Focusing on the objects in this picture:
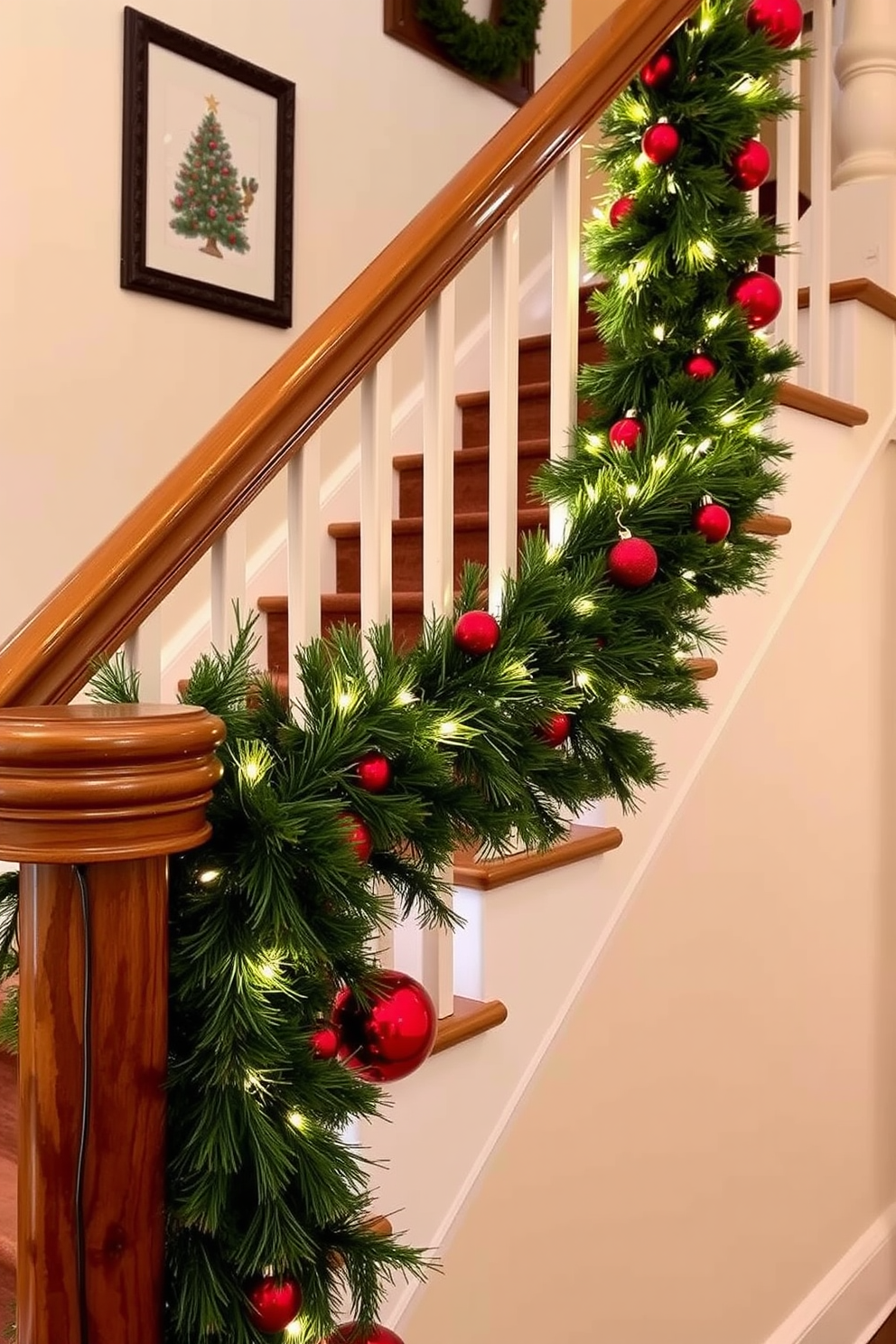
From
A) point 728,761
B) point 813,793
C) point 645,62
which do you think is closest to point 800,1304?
point 813,793

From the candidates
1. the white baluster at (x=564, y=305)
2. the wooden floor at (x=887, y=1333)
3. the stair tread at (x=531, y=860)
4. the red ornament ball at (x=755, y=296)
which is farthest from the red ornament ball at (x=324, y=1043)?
the wooden floor at (x=887, y=1333)

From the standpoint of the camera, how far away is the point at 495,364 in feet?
4.51

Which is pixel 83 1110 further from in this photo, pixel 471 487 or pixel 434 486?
pixel 471 487

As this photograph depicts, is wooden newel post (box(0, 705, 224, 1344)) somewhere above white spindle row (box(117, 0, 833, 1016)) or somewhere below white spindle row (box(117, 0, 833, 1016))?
below

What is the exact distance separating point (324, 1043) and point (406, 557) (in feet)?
5.57

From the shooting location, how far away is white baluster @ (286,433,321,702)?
1180mm

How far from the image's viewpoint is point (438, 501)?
1.33 metres

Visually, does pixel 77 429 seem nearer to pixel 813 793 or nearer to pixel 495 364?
pixel 495 364

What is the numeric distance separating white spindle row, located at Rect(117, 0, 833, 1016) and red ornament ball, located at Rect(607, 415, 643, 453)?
72 millimetres

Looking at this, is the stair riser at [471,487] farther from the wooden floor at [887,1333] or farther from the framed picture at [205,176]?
the wooden floor at [887,1333]

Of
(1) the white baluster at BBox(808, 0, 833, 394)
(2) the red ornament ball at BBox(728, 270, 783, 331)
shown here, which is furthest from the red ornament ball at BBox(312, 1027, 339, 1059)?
(1) the white baluster at BBox(808, 0, 833, 394)

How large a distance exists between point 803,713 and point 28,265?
68.1 inches

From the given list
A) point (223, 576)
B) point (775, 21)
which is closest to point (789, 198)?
point (775, 21)

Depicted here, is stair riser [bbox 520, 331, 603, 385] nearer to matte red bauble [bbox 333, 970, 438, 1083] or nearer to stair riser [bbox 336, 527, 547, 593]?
stair riser [bbox 336, 527, 547, 593]
